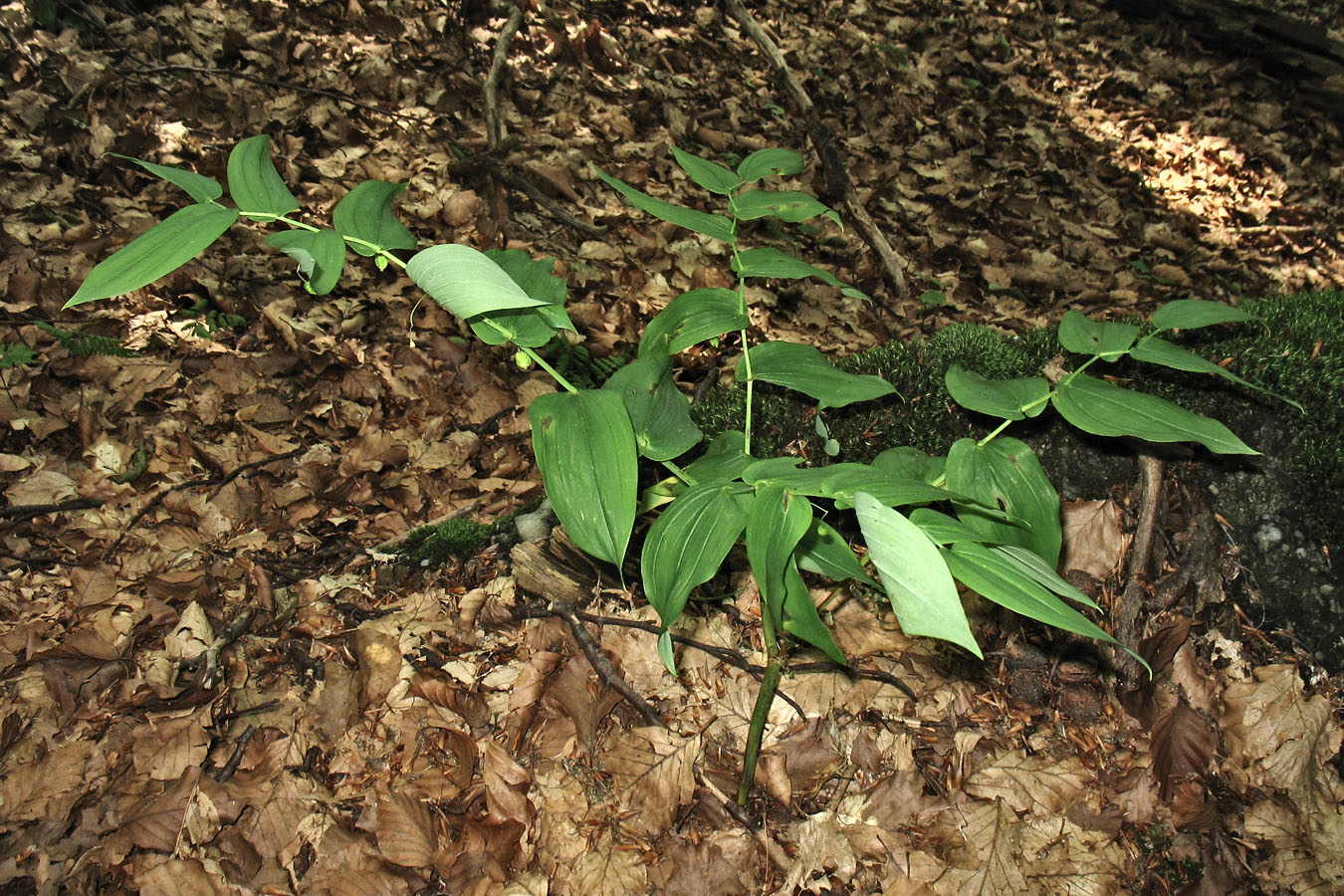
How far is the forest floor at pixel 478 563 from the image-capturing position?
1933 mm

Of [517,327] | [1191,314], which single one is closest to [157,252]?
[517,327]

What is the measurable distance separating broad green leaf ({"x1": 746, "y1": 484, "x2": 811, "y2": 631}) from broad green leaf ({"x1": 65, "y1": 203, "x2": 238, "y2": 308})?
1.04m

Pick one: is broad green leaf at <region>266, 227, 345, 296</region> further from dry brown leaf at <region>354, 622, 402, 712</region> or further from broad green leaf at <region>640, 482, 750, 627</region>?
dry brown leaf at <region>354, 622, 402, 712</region>

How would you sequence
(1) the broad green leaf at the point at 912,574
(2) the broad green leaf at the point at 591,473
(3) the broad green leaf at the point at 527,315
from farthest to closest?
(3) the broad green leaf at the point at 527,315
(2) the broad green leaf at the point at 591,473
(1) the broad green leaf at the point at 912,574

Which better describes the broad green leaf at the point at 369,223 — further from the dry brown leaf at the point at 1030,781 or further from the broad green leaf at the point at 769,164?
the dry brown leaf at the point at 1030,781

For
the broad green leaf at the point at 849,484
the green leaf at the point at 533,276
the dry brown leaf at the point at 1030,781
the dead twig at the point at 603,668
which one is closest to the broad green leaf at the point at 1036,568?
the broad green leaf at the point at 849,484

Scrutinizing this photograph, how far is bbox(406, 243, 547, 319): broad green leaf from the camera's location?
4.32 feet

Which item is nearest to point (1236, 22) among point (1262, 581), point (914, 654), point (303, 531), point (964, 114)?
point (964, 114)

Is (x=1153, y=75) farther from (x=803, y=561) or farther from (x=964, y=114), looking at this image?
(x=803, y=561)

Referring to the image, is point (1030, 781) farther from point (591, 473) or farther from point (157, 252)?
point (157, 252)

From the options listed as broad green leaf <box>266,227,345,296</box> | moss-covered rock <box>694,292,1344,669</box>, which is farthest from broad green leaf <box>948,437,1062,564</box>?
broad green leaf <box>266,227,345,296</box>

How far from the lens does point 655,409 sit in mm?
1814

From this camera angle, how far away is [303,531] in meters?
2.81

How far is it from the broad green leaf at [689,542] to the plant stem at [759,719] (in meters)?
0.43
